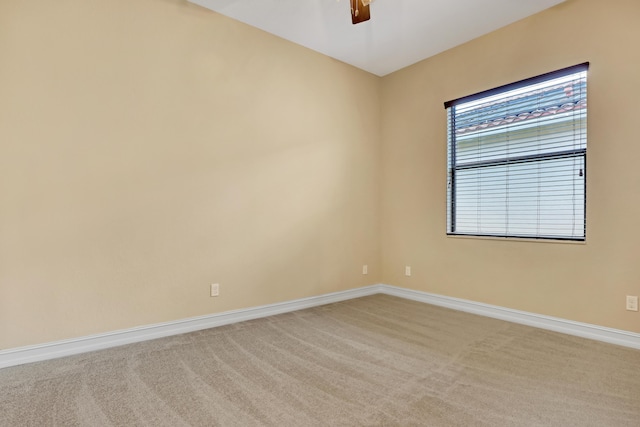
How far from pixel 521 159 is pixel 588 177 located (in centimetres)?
57

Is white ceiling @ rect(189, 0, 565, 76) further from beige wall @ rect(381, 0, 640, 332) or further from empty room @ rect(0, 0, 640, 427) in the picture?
beige wall @ rect(381, 0, 640, 332)

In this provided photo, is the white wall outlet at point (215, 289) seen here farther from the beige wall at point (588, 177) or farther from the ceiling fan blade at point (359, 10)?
the ceiling fan blade at point (359, 10)

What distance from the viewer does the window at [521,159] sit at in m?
2.84

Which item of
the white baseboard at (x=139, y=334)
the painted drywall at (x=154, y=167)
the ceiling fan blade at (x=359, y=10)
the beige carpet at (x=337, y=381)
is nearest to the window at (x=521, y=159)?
the beige carpet at (x=337, y=381)

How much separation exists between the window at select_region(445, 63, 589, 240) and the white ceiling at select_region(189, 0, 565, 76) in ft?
2.11

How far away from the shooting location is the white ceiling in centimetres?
289

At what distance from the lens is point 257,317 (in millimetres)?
3258

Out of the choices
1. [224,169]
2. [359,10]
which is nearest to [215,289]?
[224,169]

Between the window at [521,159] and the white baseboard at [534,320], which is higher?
the window at [521,159]

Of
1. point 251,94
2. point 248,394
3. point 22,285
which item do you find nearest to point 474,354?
point 248,394

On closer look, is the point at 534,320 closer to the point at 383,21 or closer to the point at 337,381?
the point at 337,381

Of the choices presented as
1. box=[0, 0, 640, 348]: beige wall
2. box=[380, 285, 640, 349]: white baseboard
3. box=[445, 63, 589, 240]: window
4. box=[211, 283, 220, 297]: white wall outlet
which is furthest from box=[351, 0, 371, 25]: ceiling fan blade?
box=[380, 285, 640, 349]: white baseboard

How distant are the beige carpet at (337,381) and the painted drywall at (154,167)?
47cm

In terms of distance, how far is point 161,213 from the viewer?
9.02 feet
